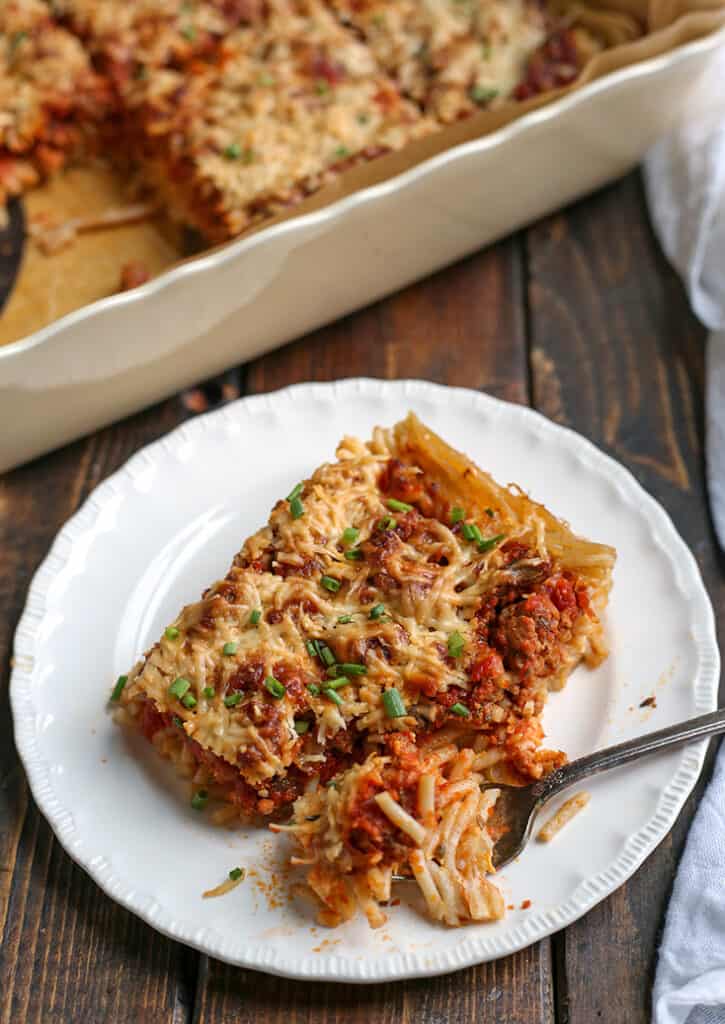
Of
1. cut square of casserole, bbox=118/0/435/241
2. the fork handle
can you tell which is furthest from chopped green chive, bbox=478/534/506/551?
cut square of casserole, bbox=118/0/435/241

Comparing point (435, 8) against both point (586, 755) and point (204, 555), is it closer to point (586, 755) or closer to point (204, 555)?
point (204, 555)

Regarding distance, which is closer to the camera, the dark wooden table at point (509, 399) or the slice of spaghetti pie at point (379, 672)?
the slice of spaghetti pie at point (379, 672)

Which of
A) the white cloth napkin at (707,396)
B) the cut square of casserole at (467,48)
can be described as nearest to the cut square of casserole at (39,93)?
the cut square of casserole at (467,48)

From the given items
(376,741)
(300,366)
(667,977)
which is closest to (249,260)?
(300,366)

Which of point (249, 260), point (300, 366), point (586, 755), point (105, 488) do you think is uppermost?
point (249, 260)

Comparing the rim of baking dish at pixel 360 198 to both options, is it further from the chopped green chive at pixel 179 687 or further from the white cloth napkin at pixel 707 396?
the chopped green chive at pixel 179 687

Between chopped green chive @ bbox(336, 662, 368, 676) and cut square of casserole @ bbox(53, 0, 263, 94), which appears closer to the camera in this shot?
→ chopped green chive @ bbox(336, 662, 368, 676)

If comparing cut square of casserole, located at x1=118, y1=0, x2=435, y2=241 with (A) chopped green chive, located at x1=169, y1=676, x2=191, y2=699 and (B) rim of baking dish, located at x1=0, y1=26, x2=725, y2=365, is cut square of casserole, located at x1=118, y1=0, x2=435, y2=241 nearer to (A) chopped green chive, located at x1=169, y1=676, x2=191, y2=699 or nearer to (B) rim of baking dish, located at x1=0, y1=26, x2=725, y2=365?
(B) rim of baking dish, located at x1=0, y1=26, x2=725, y2=365
